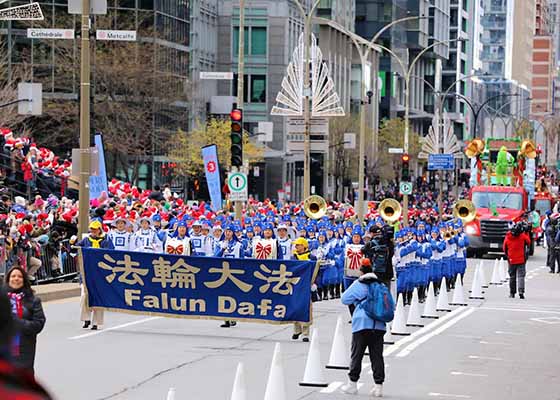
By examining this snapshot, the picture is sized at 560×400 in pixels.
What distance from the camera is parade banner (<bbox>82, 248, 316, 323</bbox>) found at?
1811 cm

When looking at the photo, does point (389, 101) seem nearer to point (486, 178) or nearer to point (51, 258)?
point (486, 178)

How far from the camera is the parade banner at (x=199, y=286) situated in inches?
713

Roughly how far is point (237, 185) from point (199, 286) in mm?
11531

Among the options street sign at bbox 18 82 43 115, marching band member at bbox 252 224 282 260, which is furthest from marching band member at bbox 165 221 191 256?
street sign at bbox 18 82 43 115

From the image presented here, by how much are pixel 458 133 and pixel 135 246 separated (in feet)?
455

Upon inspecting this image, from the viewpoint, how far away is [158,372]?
563 inches

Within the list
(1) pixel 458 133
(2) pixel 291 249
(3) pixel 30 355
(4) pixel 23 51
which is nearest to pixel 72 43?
(4) pixel 23 51

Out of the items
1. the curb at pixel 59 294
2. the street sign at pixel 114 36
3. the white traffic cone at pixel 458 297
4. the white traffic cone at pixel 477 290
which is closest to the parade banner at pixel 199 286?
the curb at pixel 59 294

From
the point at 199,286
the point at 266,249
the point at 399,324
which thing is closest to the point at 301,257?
Result: the point at 266,249

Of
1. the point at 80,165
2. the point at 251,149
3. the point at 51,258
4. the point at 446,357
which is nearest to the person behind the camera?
the point at 446,357

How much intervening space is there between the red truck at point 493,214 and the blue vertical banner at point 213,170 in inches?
588

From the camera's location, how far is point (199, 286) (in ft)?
60.8

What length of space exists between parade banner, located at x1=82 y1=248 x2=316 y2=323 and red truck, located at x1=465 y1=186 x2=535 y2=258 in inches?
1209

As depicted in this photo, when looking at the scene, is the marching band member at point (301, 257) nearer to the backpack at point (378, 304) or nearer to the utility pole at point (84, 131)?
the utility pole at point (84, 131)
